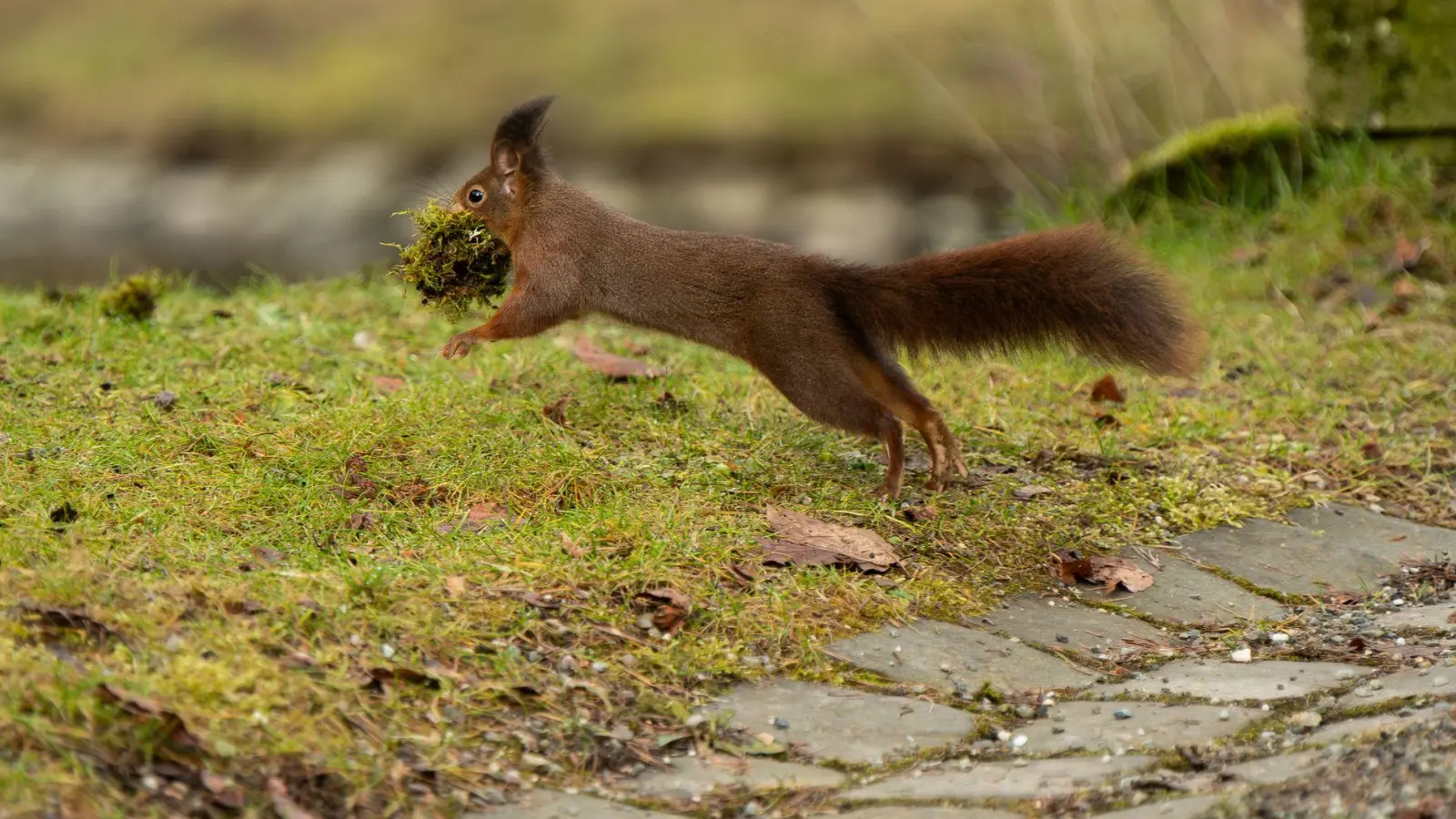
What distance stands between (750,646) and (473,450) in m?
1.18

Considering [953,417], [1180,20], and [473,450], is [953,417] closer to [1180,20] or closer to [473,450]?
[473,450]

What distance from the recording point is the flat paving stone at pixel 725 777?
2.69 meters

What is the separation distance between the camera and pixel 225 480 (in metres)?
3.79

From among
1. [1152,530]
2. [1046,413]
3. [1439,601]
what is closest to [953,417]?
[1046,413]

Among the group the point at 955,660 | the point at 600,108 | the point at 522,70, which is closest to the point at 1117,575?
the point at 955,660

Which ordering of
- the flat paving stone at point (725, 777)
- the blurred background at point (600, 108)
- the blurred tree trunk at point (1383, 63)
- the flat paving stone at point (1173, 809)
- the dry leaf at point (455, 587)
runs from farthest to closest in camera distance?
the blurred background at point (600, 108) < the blurred tree trunk at point (1383, 63) < the dry leaf at point (455, 587) < the flat paving stone at point (725, 777) < the flat paving stone at point (1173, 809)

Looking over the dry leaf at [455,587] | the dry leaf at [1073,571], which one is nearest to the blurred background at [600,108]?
the dry leaf at [1073,571]

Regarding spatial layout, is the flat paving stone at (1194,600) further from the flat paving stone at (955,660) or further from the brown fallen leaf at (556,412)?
the brown fallen leaf at (556,412)

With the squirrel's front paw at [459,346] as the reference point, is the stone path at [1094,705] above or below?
below

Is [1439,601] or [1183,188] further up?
[1183,188]

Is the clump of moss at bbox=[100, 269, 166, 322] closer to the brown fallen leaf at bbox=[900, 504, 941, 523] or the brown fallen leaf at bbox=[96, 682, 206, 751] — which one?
the brown fallen leaf at bbox=[900, 504, 941, 523]

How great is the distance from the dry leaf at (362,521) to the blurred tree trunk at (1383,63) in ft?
18.2

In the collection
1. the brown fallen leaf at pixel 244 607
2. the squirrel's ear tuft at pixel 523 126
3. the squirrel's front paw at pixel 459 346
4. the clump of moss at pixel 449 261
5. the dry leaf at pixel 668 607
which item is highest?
the squirrel's ear tuft at pixel 523 126

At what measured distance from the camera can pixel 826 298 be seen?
167 inches
